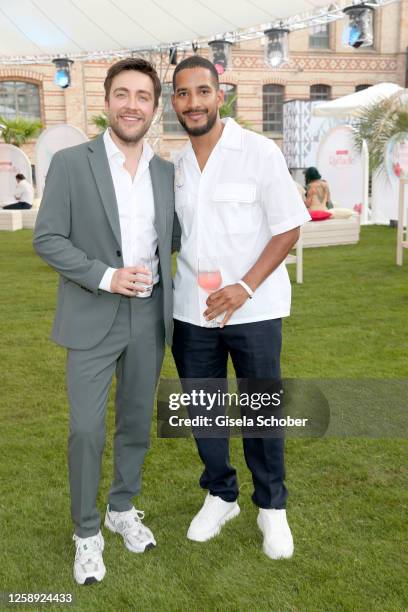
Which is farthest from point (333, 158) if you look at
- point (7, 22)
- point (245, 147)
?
point (245, 147)

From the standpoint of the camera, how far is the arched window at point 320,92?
25531mm

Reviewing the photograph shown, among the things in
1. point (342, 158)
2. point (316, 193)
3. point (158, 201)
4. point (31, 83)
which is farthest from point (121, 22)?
point (158, 201)

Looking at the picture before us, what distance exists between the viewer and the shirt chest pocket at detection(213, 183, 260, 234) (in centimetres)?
218

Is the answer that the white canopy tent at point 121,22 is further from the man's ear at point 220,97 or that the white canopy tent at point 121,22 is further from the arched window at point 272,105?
the man's ear at point 220,97

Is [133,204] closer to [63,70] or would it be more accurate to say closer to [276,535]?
[276,535]

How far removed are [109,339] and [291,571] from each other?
111cm

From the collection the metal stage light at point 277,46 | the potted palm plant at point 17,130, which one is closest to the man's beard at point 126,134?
the metal stage light at point 277,46

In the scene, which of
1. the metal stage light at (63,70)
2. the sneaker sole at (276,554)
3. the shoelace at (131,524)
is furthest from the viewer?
the metal stage light at (63,70)

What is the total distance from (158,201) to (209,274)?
1.09 ft

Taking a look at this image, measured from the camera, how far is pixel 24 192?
14.1m

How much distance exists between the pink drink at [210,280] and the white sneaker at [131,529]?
3.51ft

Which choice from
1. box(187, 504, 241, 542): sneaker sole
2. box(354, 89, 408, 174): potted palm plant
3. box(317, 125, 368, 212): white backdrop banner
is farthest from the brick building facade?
box(187, 504, 241, 542): sneaker sole

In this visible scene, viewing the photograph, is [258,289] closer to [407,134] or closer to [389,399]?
[389,399]

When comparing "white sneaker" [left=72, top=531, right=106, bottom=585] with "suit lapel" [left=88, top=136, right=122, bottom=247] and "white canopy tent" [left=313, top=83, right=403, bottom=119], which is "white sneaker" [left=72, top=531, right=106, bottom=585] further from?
"white canopy tent" [left=313, top=83, right=403, bottom=119]
